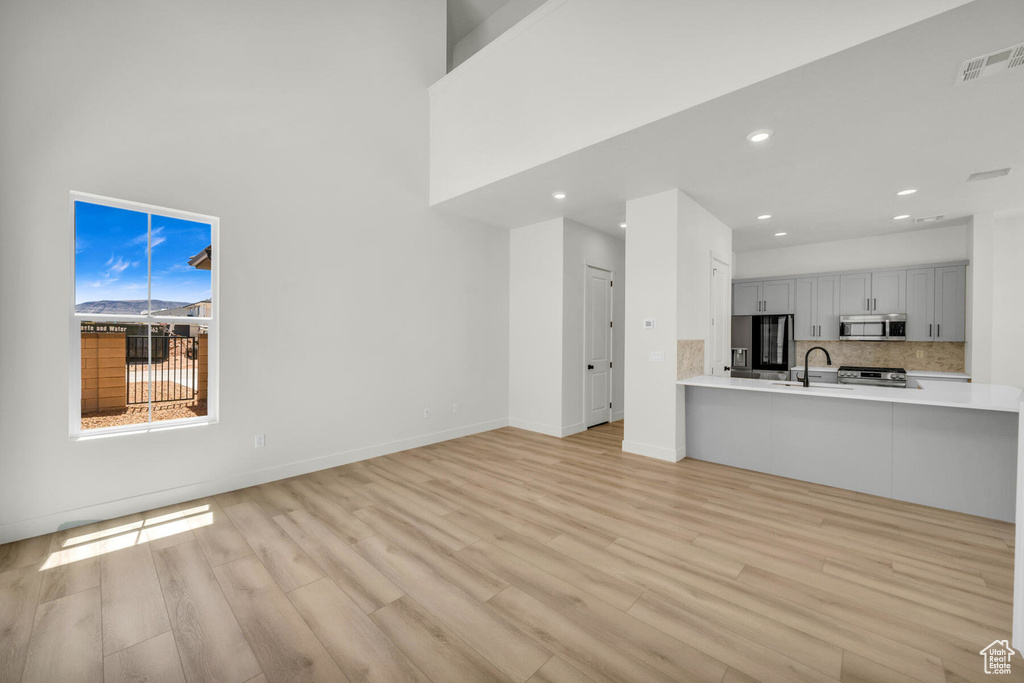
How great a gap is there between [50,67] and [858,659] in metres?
5.65

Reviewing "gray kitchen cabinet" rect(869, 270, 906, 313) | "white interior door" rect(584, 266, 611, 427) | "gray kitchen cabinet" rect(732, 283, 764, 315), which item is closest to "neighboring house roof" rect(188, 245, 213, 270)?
"white interior door" rect(584, 266, 611, 427)

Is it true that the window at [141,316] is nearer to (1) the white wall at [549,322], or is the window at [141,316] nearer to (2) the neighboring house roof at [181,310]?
(2) the neighboring house roof at [181,310]

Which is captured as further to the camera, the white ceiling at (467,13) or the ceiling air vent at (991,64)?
the white ceiling at (467,13)

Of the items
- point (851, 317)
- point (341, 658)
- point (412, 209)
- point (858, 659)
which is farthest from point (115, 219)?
point (851, 317)

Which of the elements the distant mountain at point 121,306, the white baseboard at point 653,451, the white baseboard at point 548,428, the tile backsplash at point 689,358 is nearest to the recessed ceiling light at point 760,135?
the tile backsplash at point 689,358

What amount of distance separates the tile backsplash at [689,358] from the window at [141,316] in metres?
4.43

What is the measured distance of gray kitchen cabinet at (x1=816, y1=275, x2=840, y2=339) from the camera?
243 inches

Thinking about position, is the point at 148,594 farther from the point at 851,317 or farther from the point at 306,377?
the point at 851,317

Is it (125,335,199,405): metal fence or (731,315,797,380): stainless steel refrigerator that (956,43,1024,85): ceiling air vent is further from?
(125,335,199,405): metal fence

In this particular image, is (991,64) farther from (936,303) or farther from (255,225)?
(255,225)

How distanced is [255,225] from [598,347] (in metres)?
4.46

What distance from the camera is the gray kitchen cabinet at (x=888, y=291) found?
569 cm

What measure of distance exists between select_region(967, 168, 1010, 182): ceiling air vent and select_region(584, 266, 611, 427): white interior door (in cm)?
379

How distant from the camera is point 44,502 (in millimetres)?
2713
